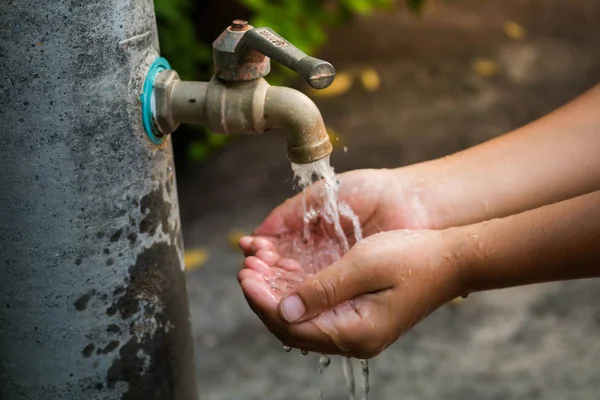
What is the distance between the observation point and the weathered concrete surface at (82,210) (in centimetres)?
128

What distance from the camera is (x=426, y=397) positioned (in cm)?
293

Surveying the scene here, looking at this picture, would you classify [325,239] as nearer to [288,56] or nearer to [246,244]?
[246,244]

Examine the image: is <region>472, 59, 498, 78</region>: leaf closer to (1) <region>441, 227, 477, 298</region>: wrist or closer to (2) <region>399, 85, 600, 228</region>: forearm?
(2) <region>399, 85, 600, 228</region>: forearm

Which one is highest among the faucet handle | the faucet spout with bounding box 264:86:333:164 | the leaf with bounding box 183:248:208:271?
the faucet handle

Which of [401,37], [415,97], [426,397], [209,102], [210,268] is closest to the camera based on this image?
A: [209,102]

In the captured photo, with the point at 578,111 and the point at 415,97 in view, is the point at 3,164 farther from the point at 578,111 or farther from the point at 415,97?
the point at 415,97

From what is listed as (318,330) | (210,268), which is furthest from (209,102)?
(210,268)

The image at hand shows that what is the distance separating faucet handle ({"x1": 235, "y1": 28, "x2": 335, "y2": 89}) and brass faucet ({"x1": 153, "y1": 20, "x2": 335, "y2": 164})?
25mm

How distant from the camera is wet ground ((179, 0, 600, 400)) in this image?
303 centimetres

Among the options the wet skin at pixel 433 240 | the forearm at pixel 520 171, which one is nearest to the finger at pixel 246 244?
the wet skin at pixel 433 240

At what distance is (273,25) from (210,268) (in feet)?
3.90

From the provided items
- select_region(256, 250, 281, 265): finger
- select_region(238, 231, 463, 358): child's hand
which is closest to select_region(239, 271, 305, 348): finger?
select_region(238, 231, 463, 358): child's hand

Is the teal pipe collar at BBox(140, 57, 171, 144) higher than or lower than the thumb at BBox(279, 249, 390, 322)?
higher

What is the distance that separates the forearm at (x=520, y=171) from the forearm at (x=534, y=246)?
0.99 ft
